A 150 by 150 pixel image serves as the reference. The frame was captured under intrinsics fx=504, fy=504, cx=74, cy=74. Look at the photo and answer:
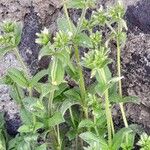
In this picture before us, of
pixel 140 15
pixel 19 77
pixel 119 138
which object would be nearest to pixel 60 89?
pixel 19 77

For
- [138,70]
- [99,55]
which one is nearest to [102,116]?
[138,70]

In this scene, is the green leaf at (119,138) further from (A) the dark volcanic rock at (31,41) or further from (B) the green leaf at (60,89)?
(A) the dark volcanic rock at (31,41)

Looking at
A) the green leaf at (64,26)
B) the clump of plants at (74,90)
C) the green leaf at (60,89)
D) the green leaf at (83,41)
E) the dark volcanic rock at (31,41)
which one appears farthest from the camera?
the dark volcanic rock at (31,41)

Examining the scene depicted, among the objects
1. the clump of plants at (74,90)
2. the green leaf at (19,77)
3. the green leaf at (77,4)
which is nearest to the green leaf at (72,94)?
the clump of plants at (74,90)

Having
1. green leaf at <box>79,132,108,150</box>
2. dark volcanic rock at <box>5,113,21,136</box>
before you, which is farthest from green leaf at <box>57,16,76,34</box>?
dark volcanic rock at <box>5,113,21,136</box>

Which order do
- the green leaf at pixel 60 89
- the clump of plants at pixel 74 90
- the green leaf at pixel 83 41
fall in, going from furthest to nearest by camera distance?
the green leaf at pixel 60 89 < the green leaf at pixel 83 41 < the clump of plants at pixel 74 90

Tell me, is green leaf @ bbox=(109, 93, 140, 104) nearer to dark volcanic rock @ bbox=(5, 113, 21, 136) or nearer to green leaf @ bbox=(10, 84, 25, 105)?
green leaf @ bbox=(10, 84, 25, 105)

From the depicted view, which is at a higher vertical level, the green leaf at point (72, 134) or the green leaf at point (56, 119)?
the green leaf at point (56, 119)

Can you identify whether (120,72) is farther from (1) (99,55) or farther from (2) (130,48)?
(1) (99,55)

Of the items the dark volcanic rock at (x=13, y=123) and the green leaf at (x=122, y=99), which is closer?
the green leaf at (x=122, y=99)
